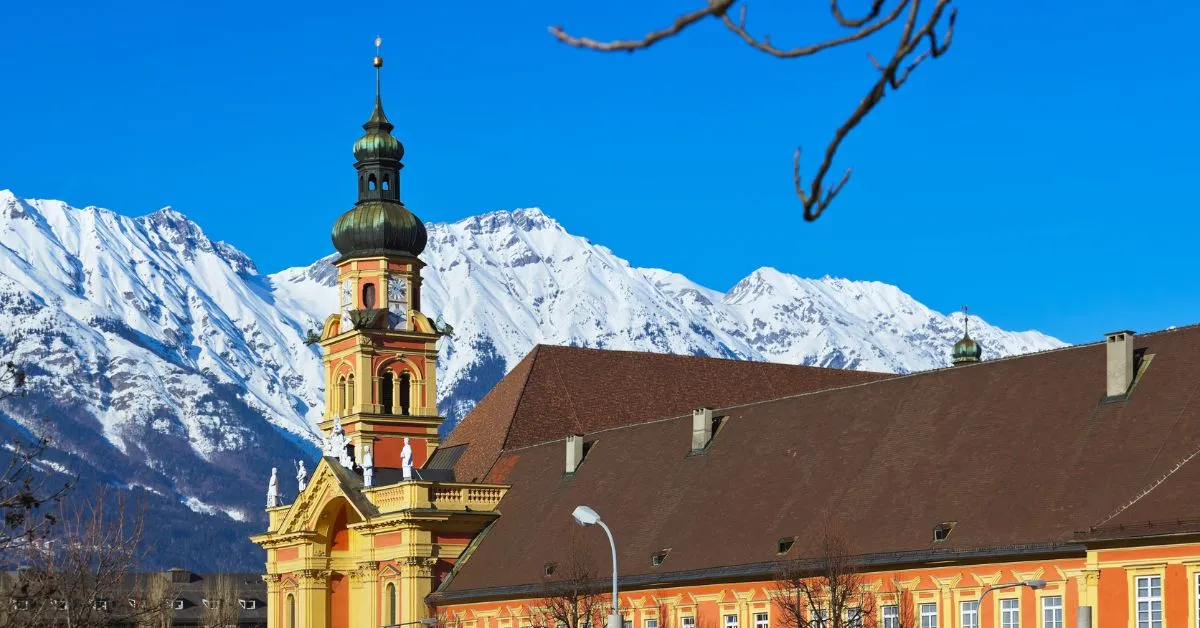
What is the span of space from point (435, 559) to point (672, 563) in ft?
67.4

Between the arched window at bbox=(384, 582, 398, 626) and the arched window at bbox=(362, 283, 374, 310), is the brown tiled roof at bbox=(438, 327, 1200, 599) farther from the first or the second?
the arched window at bbox=(362, 283, 374, 310)

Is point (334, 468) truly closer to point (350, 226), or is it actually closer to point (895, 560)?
point (350, 226)

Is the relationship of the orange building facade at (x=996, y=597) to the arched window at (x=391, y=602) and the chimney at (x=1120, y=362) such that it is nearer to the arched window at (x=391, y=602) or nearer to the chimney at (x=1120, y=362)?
the chimney at (x=1120, y=362)

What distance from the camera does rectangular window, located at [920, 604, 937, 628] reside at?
6178 cm

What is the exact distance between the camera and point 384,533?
9475cm

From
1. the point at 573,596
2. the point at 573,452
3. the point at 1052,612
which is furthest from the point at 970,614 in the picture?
the point at 573,452

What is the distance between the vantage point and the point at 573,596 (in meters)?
72.9

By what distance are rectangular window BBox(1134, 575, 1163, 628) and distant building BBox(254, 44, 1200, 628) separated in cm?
9

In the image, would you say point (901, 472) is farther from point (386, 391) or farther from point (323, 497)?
point (386, 391)

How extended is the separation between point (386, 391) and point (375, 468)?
16.4 feet

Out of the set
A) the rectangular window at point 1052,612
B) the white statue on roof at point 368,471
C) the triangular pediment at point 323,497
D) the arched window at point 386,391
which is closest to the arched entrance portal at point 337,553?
the triangular pediment at point 323,497

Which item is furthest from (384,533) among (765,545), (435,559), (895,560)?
(895,560)

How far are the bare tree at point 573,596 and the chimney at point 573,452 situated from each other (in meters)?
10.6

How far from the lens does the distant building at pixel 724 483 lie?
189 feet
